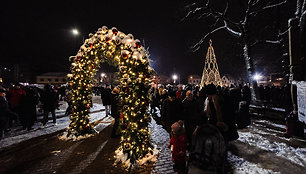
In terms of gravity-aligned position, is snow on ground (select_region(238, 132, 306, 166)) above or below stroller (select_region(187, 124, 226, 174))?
below

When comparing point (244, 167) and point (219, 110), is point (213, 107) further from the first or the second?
point (244, 167)

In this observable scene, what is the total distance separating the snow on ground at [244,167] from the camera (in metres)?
3.95

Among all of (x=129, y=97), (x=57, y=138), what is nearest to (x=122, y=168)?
(x=129, y=97)

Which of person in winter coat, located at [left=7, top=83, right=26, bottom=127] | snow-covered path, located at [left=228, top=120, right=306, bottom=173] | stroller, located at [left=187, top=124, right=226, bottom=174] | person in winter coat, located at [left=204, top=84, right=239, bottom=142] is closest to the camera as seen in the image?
stroller, located at [left=187, top=124, right=226, bottom=174]

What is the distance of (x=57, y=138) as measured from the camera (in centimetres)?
689

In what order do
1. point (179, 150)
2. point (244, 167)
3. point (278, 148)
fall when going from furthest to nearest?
point (278, 148) → point (179, 150) → point (244, 167)

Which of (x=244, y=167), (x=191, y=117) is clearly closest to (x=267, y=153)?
(x=244, y=167)

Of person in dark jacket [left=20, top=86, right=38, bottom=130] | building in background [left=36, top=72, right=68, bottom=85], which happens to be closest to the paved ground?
person in dark jacket [left=20, top=86, right=38, bottom=130]

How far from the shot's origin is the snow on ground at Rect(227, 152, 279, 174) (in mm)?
3947

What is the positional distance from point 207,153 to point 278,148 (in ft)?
13.4

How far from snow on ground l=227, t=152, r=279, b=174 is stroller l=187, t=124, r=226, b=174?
5.49 ft

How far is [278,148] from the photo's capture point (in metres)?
5.24

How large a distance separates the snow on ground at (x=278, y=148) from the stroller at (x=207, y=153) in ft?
10.7

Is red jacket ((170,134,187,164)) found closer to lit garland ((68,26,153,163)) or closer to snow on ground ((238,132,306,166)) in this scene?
lit garland ((68,26,153,163))
